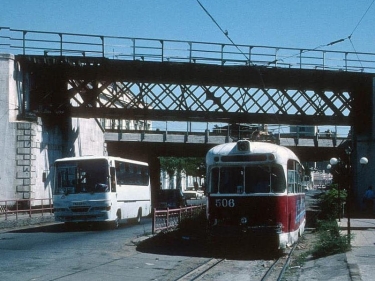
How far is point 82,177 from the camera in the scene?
2434 cm

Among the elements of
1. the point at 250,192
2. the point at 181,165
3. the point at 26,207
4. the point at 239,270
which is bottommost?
the point at 239,270

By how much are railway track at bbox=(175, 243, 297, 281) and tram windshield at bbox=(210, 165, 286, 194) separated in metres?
1.92

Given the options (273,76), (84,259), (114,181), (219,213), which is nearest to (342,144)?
(273,76)

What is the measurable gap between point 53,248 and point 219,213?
4885 millimetres

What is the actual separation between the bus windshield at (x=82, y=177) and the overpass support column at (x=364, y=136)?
58.0 ft

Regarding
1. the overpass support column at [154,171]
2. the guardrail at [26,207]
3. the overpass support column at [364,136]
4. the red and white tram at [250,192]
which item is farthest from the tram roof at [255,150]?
the overpass support column at [154,171]

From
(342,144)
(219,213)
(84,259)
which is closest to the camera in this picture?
(84,259)

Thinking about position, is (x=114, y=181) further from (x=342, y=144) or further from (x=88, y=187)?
(x=342, y=144)

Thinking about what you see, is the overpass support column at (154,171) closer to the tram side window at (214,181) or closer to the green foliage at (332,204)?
the green foliage at (332,204)

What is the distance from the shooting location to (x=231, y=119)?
3503cm

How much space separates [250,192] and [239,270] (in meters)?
3.18

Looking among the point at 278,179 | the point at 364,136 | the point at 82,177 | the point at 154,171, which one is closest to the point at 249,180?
the point at 278,179

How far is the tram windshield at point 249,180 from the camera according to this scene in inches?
642

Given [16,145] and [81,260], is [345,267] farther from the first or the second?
[16,145]
